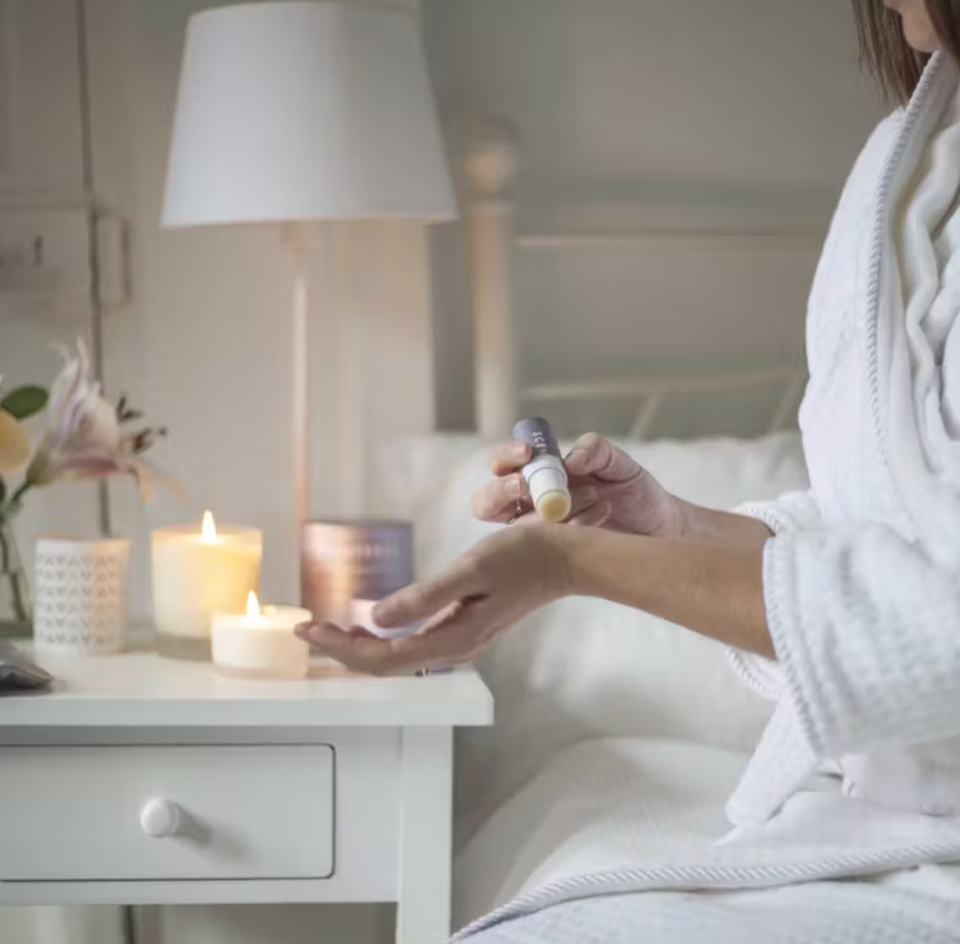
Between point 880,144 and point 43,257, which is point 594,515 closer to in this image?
point 880,144

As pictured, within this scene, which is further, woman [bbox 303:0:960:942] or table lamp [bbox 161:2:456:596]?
table lamp [bbox 161:2:456:596]

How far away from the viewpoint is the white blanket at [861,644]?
80 cm

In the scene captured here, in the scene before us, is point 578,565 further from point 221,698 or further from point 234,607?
point 234,607

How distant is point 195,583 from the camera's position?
4.48 feet

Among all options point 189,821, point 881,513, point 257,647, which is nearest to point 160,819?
point 189,821

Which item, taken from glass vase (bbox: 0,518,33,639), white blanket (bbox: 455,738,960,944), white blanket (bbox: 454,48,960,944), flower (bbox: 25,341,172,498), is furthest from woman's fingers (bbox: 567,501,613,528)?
glass vase (bbox: 0,518,33,639)

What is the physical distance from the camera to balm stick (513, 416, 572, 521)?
90 centimetres

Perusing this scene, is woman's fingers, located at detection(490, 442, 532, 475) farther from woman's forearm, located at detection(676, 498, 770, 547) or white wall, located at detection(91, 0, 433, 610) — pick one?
white wall, located at detection(91, 0, 433, 610)

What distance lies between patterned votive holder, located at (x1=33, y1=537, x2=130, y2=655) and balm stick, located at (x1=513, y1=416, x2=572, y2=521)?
0.53 metres

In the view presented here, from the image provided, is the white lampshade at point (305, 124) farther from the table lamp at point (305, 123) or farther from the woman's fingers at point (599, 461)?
the woman's fingers at point (599, 461)

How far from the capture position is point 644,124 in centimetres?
182

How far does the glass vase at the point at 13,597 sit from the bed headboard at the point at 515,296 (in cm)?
54

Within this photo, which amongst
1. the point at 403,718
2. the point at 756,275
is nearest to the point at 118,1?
Result: the point at 756,275

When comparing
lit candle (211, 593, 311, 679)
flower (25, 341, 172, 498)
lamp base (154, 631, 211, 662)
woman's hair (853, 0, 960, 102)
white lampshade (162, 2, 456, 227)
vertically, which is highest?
woman's hair (853, 0, 960, 102)
